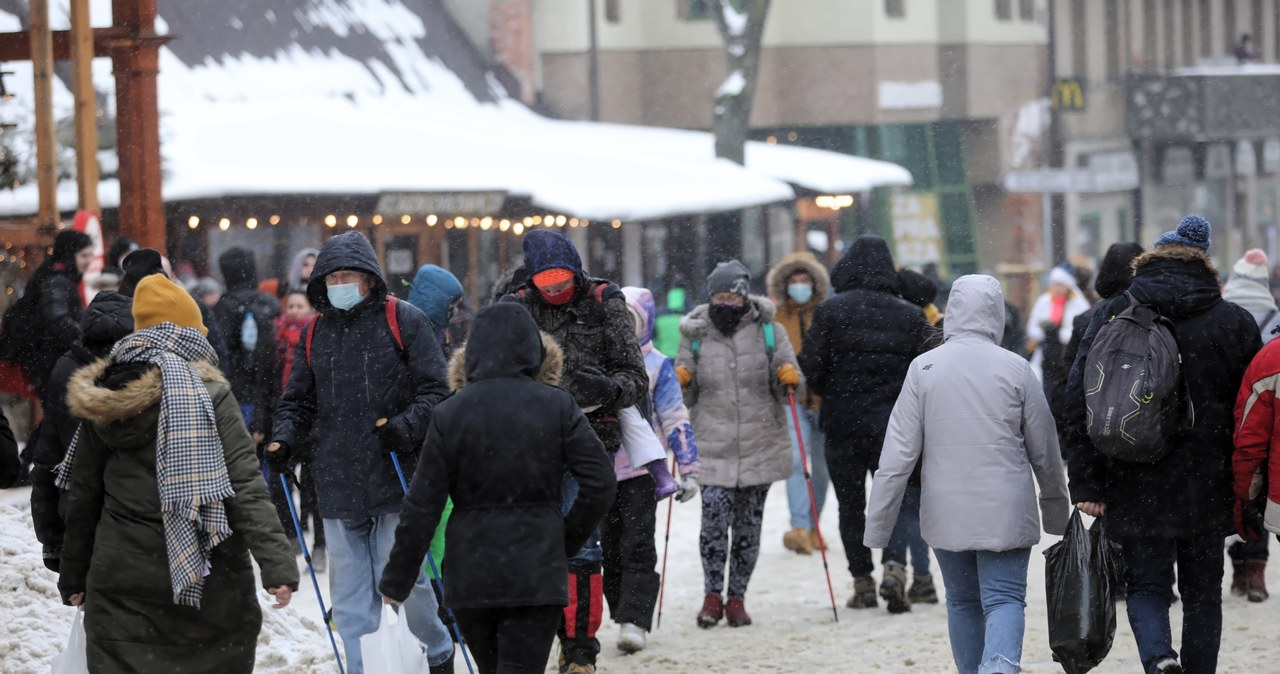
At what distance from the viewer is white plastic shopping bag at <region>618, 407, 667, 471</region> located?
6871mm

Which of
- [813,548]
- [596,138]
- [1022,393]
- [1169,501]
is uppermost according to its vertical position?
[596,138]

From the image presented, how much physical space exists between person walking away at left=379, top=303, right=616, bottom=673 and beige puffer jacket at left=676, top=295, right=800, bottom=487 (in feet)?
11.6

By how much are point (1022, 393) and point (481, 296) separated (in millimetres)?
17262

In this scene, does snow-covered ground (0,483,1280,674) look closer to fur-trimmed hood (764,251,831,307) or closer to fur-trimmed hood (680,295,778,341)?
fur-trimmed hood (680,295,778,341)

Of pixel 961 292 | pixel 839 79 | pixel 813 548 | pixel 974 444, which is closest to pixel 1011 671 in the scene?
pixel 974 444

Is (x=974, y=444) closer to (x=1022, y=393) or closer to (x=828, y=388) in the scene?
(x=1022, y=393)

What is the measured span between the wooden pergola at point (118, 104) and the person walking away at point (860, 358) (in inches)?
225

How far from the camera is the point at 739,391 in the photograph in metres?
8.59

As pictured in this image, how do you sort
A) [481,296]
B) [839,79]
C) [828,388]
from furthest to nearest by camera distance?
1. [839,79]
2. [481,296]
3. [828,388]

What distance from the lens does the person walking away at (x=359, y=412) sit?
20.4ft

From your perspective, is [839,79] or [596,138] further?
[839,79]

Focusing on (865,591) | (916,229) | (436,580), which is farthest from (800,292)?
(916,229)

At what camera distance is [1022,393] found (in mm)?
5914

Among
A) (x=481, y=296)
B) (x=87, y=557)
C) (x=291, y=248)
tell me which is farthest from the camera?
(x=481, y=296)
